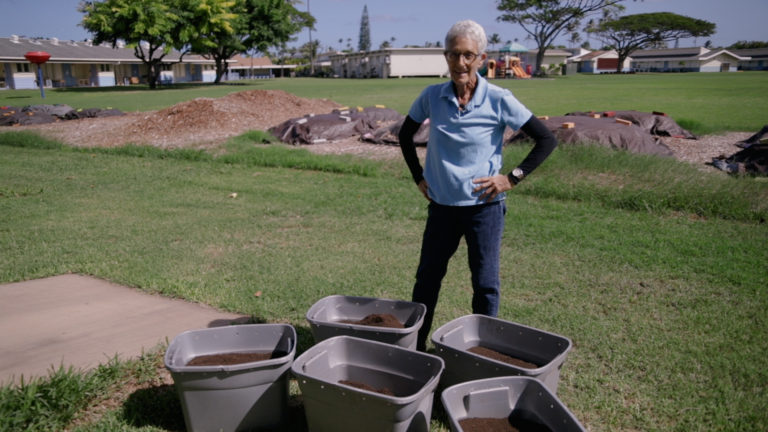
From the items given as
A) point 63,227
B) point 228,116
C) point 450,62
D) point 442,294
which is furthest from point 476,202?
point 228,116

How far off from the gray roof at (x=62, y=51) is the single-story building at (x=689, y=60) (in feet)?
281

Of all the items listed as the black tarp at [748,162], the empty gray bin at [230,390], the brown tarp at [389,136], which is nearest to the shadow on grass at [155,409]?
the empty gray bin at [230,390]

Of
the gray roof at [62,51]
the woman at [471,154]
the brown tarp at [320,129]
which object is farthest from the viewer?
the gray roof at [62,51]

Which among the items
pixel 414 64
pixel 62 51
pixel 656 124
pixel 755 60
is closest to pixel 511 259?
pixel 656 124

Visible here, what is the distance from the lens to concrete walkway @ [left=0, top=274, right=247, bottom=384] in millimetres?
3322

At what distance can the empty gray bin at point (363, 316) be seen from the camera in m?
2.84

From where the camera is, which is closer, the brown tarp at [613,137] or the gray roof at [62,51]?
the brown tarp at [613,137]

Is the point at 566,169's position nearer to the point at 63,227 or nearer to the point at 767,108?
the point at 63,227

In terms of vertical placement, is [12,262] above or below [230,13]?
below

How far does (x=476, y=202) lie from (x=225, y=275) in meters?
2.76

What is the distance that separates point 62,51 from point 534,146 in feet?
223

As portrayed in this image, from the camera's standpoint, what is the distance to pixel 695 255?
212 inches

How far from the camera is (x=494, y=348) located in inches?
117

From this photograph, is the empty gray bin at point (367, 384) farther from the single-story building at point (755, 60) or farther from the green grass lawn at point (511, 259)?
the single-story building at point (755, 60)
